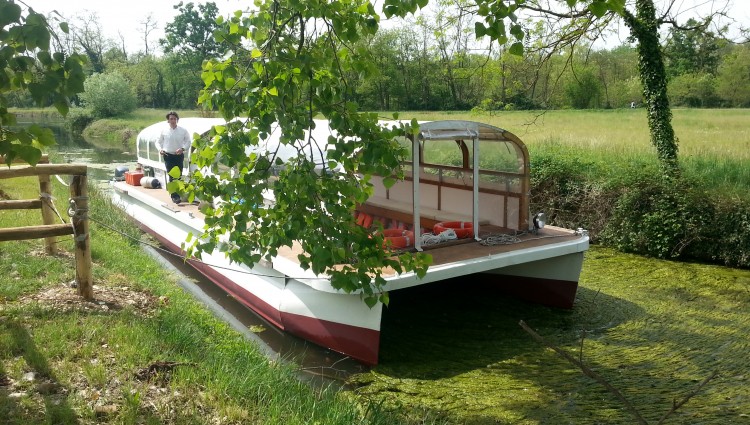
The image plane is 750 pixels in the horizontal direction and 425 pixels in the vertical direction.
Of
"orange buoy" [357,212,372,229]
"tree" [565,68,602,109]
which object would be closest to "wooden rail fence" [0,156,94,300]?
"orange buoy" [357,212,372,229]

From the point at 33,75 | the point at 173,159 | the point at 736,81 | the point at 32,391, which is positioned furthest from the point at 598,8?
the point at 736,81

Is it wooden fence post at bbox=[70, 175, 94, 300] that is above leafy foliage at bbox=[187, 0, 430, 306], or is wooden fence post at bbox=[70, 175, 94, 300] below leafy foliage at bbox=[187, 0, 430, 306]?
below

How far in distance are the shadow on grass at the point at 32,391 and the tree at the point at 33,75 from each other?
1678 mm

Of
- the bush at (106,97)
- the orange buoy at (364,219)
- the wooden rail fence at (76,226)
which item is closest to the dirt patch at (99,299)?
the wooden rail fence at (76,226)

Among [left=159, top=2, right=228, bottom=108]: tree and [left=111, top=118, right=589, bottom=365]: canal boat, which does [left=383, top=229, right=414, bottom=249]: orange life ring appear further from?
[left=159, top=2, right=228, bottom=108]: tree

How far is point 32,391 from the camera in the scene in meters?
4.18

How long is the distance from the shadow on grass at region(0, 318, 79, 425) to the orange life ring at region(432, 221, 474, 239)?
4919 millimetres

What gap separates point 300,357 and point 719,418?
13.8 feet

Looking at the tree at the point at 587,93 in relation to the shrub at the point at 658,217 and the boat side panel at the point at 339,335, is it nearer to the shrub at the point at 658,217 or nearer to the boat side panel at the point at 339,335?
the shrub at the point at 658,217

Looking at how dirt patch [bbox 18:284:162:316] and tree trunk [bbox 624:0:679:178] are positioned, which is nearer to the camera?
dirt patch [bbox 18:284:162:316]

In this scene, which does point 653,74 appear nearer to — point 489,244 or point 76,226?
point 489,244

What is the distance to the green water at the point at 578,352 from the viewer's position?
5738 mm

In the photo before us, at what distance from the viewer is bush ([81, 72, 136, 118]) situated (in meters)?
55.7

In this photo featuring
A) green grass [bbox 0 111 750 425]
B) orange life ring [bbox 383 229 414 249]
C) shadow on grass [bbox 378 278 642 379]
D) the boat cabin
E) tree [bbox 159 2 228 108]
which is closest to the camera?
green grass [bbox 0 111 750 425]
